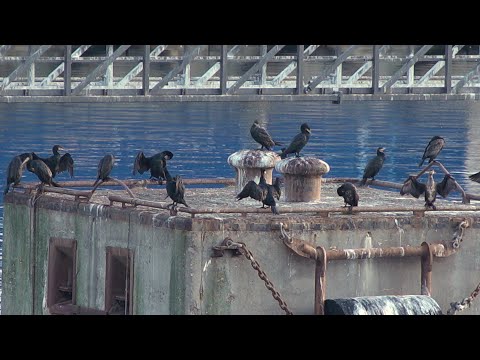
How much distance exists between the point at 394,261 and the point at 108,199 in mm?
2748

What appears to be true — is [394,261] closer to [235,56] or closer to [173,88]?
[173,88]

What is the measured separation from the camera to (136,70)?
59.4 meters

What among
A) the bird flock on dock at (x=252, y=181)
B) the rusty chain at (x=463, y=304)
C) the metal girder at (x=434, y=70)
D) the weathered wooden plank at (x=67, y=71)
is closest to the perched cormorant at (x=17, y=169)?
the bird flock on dock at (x=252, y=181)

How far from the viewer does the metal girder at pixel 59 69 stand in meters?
56.3

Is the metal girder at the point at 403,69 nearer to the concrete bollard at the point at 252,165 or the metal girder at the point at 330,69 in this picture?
the metal girder at the point at 330,69

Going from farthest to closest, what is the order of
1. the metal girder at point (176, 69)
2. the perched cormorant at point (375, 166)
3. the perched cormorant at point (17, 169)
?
the metal girder at point (176, 69) → the perched cormorant at point (375, 166) → the perched cormorant at point (17, 169)

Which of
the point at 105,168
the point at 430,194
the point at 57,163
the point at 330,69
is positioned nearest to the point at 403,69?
the point at 330,69

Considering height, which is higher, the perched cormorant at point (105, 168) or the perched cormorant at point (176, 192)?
the perched cormorant at point (105, 168)

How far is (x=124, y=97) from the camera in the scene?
5600cm

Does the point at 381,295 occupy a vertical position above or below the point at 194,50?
below

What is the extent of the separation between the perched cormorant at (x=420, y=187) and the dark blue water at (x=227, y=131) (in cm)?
1929

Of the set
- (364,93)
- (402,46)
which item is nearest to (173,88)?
(364,93)

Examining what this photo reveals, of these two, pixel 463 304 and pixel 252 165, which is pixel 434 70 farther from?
pixel 463 304
